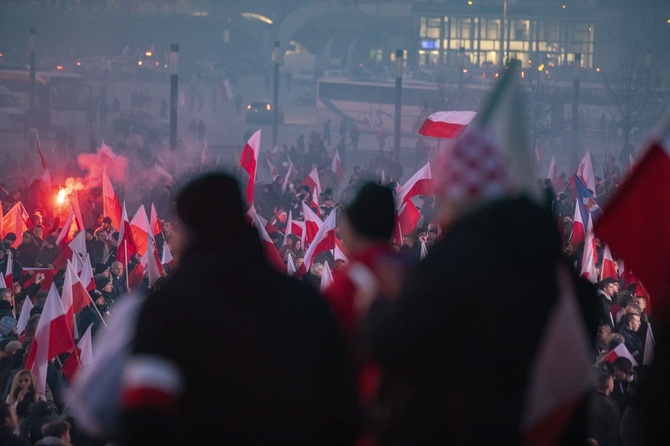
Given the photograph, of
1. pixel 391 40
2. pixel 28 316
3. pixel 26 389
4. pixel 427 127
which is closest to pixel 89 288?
pixel 28 316

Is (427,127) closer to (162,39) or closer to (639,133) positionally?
(639,133)

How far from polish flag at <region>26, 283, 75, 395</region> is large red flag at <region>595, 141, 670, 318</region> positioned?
15.8ft

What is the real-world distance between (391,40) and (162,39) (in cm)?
1674

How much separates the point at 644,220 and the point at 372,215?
0.97m

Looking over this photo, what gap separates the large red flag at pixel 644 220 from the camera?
377cm

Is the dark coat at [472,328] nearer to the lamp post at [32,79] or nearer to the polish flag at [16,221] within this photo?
the polish flag at [16,221]

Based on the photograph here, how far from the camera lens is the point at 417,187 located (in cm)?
1397

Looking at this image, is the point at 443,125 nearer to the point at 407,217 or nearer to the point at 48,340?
the point at 407,217

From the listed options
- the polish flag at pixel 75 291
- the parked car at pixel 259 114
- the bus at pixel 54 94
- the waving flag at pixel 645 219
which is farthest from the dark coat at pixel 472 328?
the parked car at pixel 259 114

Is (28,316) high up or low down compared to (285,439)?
down

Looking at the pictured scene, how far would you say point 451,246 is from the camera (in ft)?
9.47

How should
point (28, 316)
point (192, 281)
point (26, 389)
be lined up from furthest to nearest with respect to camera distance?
point (28, 316) → point (26, 389) → point (192, 281)

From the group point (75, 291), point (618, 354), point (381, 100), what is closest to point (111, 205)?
point (75, 291)

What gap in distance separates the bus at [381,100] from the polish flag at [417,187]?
32.2 metres
